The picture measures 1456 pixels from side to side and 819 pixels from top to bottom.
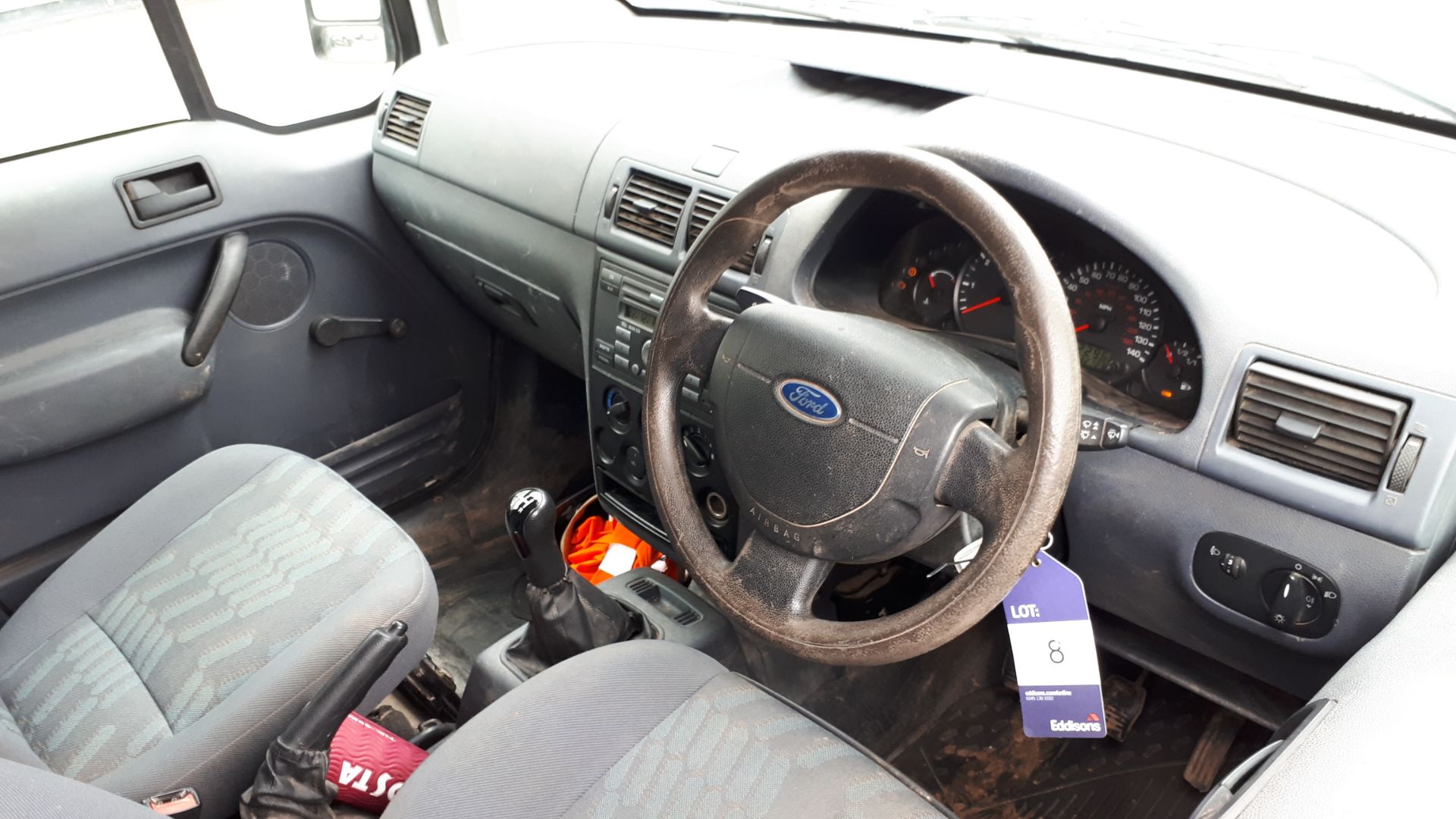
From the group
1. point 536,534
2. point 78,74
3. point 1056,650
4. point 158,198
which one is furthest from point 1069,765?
point 78,74

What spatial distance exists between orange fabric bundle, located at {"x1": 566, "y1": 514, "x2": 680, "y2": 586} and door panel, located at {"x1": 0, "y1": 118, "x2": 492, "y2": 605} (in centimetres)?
35

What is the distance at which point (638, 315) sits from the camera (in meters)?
1.63

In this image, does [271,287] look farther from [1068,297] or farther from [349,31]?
[1068,297]

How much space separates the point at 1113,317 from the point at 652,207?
68cm

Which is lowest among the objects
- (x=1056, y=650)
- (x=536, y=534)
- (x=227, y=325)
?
(x=227, y=325)

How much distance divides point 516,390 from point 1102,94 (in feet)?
4.69

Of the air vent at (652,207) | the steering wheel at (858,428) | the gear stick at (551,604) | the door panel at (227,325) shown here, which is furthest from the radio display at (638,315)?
the door panel at (227,325)

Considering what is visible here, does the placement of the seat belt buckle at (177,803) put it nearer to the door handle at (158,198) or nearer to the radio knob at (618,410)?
the radio knob at (618,410)

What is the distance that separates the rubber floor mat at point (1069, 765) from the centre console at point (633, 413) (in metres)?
0.55

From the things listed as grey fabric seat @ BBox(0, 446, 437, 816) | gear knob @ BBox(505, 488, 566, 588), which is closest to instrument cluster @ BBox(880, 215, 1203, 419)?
gear knob @ BBox(505, 488, 566, 588)

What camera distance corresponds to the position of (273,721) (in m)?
1.23

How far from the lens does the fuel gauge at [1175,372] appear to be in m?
1.12

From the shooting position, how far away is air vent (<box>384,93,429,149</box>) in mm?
2010

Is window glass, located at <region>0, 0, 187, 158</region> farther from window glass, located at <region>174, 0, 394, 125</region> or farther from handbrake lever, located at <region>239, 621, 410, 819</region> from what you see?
handbrake lever, located at <region>239, 621, 410, 819</region>
